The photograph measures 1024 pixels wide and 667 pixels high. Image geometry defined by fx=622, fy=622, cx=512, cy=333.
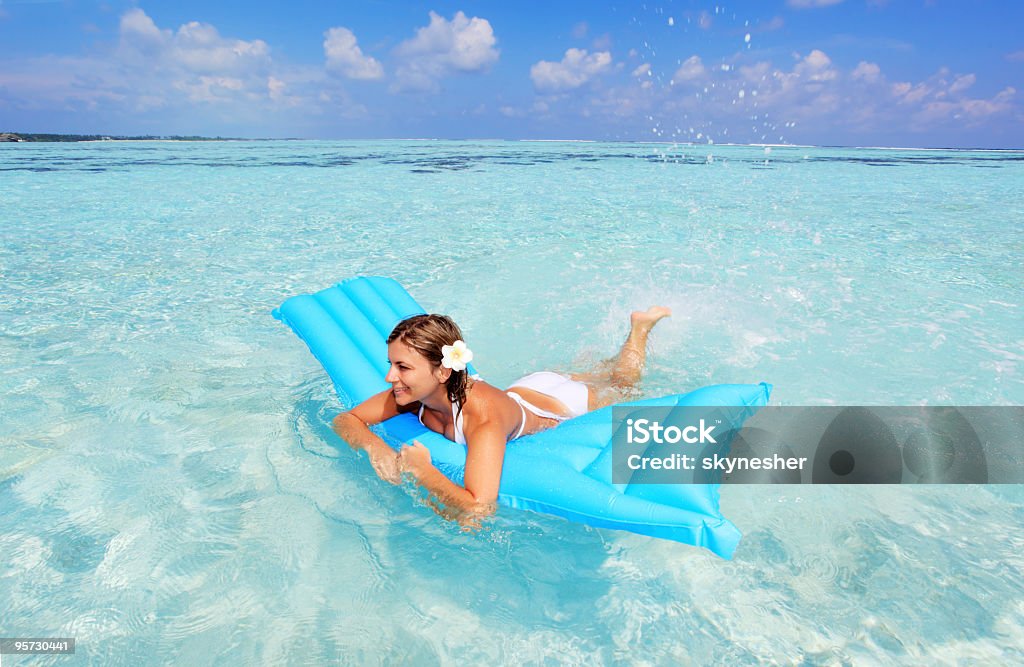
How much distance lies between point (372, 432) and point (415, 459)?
38 centimetres

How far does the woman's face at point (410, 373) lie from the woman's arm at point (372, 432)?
30 cm

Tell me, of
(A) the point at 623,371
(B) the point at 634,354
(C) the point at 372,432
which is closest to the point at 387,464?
(C) the point at 372,432

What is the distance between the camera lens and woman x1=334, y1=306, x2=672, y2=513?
6.86 ft

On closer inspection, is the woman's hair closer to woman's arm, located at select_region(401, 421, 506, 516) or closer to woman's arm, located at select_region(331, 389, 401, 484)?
woman's arm, located at select_region(401, 421, 506, 516)

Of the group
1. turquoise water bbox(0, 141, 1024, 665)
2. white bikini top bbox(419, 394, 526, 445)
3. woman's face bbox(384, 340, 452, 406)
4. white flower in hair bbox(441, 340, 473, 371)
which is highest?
white flower in hair bbox(441, 340, 473, 371)

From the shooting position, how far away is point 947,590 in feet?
6.42

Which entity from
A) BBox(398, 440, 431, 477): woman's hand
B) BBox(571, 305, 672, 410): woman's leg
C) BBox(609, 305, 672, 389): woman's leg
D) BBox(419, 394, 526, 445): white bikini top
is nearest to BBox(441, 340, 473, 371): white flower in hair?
BBox(419, 394, 526, 445): white bikini top

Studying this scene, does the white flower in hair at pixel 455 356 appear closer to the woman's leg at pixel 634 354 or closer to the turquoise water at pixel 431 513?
the turquoise water at pixel 431 513

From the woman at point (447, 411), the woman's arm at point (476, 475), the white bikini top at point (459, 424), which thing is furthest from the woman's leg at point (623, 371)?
the woman's arm at point (476, 475)

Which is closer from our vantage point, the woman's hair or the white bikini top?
the woman's hair

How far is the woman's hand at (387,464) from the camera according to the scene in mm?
2301

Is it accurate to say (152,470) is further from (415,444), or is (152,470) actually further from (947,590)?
(947,590)

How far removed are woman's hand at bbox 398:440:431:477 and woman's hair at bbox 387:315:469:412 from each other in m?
0.23

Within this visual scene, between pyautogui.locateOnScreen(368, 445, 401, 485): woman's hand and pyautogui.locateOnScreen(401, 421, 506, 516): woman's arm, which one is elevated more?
pyautogui.locateOnScreen(401, 421, 506, 516): woman's arm
